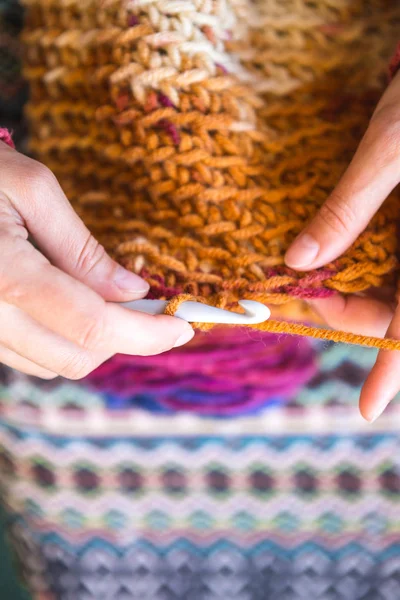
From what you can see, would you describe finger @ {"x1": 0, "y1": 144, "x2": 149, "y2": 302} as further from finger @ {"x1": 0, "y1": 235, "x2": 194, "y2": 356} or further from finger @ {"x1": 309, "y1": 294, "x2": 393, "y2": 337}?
finger @ {"x1": 309, "y1": 294, "x2": 393, "y2": 337}

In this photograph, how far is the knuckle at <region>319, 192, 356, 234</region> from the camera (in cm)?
51

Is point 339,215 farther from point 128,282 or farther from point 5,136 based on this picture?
point 5,136

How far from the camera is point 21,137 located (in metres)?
0.72

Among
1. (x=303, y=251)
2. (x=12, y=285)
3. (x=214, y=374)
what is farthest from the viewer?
(x=214, y=374)

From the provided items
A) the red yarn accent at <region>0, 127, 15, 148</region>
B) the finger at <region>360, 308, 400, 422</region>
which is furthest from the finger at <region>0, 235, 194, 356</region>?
the finger at <region>360, 308, 400, 422</region>

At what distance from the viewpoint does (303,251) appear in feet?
1.70

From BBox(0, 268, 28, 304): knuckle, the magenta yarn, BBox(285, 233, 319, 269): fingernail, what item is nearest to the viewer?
BBox(0, 268, 28, 304): knuckle

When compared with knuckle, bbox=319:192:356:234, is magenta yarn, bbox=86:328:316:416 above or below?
below

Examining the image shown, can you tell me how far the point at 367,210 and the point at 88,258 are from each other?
0.25m

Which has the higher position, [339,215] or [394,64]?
[394,64]

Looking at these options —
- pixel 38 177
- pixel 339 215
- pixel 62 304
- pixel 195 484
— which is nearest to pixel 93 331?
pixel 62 304

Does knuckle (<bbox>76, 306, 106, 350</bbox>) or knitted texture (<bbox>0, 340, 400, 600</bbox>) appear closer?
knuckle (<bbox>76, 306, 106, 350</bbox>)

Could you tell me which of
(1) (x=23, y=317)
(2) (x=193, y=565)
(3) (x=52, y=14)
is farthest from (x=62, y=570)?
(3) (x=52, y=14)

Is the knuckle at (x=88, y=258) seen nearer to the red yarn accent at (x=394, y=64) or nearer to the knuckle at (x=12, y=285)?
the knuckle at (x=12, y=285)
